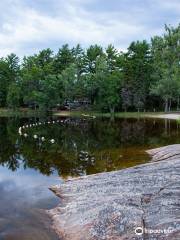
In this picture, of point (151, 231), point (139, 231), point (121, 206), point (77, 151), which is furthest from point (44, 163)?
point (151, 231)

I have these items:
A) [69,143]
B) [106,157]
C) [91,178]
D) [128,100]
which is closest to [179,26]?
[128,100]

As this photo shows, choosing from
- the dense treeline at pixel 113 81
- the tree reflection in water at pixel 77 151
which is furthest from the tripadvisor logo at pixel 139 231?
the dense treeline at pixel 113 81

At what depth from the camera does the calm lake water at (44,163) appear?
13.8m

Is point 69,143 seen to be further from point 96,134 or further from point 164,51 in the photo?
point 164,51

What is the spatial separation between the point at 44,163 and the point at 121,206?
14.2 meters

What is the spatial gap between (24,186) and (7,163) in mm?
7646

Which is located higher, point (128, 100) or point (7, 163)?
point (128, 100)

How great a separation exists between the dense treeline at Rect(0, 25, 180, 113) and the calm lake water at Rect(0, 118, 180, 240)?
36004 millimetres

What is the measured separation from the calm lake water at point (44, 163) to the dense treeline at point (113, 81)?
118ft

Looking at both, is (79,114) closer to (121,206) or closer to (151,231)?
(121,206)

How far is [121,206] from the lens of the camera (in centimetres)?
1309

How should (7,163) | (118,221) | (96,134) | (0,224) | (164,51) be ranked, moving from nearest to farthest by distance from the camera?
(118,221), (0,224), (7,163), (96,134), (164,51)

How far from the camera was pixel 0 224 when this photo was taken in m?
13.3

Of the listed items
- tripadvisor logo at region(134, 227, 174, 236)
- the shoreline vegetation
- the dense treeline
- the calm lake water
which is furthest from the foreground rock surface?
the dense treeline
